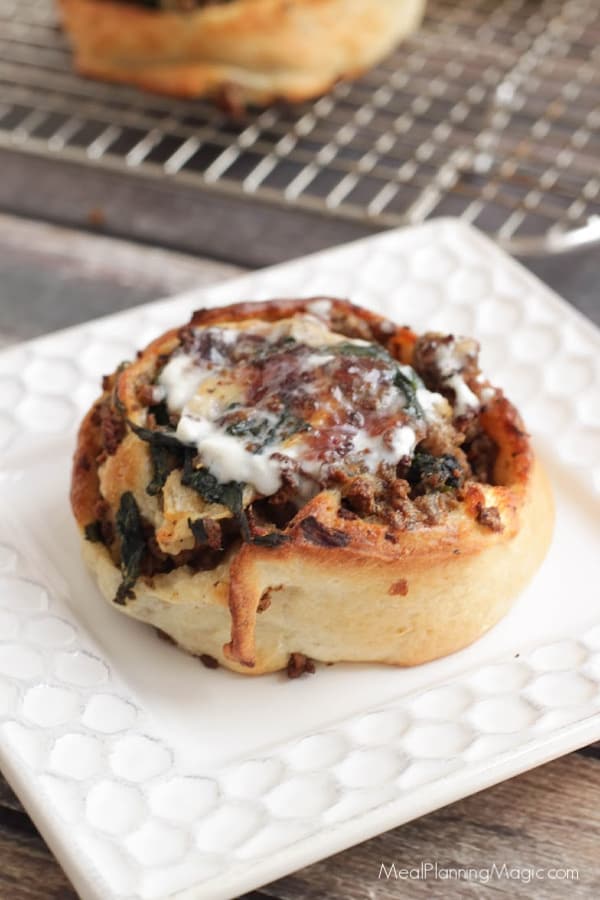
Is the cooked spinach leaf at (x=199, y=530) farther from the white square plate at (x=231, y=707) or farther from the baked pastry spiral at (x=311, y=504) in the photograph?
the white square plate at (x=231, y=707)

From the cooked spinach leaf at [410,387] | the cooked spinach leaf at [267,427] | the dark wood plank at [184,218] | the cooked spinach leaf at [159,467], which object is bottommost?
the dark wood plank at [184,218]

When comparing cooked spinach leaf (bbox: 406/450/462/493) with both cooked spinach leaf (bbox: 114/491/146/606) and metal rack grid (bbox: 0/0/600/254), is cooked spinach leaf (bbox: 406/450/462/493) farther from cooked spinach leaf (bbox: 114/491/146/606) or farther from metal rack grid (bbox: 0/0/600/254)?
metal rack grid (bbox: 0/0/600/254)

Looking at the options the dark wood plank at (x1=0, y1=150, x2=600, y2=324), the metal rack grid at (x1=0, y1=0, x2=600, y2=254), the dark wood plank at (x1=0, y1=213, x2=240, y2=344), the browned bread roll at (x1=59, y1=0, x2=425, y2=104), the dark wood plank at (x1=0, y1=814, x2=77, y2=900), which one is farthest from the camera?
the browned bread roll at (x1=59, y1=0, x2=425, y2=104)

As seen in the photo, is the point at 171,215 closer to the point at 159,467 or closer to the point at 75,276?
the point at 75,276

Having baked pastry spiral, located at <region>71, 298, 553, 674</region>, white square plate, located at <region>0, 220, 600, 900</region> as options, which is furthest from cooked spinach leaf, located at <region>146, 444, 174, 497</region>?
white square plate, located at <region>0, 220, 600, 900</region>

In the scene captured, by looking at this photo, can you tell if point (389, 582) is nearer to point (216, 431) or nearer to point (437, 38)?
point (216, 431)

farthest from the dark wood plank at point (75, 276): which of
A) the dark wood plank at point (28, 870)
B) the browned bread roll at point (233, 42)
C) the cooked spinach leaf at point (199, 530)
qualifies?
the dark wood plank at point (28, 870)
